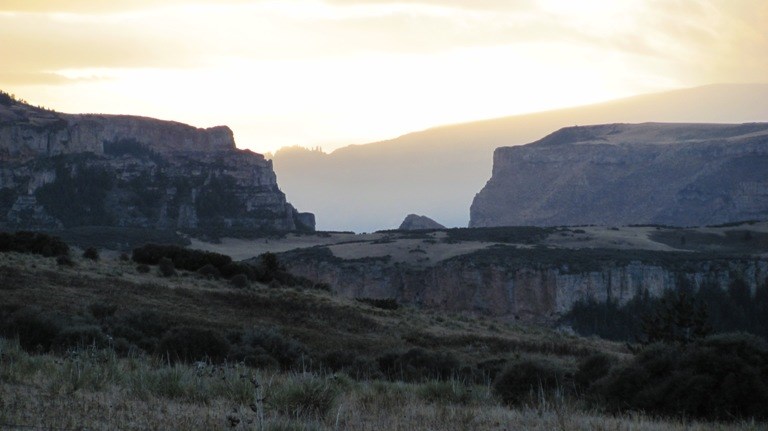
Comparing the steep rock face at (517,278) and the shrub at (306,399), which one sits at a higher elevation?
the shrub at (306,399)

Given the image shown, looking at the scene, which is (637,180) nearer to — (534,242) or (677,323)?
(534,242)

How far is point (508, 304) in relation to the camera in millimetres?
67750

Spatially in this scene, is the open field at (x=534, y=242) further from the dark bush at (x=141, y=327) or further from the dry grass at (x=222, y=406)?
the dry grass at (x=222, y=406)

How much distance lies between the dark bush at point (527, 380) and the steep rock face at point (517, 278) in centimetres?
5077

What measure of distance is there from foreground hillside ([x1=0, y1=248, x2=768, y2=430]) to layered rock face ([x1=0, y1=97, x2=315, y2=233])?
209 feet

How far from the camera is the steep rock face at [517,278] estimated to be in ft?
219

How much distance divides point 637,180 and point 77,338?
170 meters

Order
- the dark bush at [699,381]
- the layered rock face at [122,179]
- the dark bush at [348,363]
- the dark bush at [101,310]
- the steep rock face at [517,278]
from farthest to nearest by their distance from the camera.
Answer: the layered rock face at [122,179], the steep rock face at [517,278], the dark bush at [101,310], the dark bush at [348,363], the dark bush at [699,381]

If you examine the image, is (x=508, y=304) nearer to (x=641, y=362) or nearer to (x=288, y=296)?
(x=288, y=296)

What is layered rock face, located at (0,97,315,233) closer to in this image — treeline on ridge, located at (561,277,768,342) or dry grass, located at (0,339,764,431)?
treeline on ridge, located at (561,277,768,342)

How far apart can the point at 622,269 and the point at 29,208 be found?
56.7 m

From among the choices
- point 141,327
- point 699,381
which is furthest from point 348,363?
point 699,381

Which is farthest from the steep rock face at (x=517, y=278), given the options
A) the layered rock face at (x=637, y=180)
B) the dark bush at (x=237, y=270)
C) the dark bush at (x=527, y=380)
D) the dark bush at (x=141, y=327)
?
the layered rock face at (x=637, y=180)

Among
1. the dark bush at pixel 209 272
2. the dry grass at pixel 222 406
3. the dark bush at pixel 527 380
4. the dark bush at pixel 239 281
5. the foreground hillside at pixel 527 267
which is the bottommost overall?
the foreground hillside at pixel 527 267
